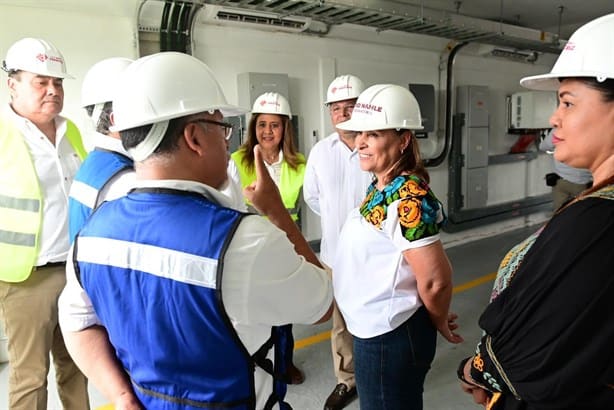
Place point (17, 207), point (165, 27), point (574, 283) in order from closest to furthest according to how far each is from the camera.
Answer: point (574, 283) → point (17, 207) → point (165, 27)

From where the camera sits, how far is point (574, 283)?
803mm

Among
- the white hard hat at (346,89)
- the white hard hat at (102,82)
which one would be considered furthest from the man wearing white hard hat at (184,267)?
the white hard hat at (346,89)

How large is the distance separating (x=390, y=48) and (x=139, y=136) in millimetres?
4661

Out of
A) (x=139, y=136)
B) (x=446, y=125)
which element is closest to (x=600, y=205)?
(x=139, y=136)

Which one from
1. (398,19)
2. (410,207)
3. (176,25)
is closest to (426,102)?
(398,19)

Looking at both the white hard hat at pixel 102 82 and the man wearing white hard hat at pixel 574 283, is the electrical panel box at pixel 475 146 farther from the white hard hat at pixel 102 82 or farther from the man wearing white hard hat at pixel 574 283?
the man wearing white hard hat at pixel 574 283

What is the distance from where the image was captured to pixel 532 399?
91cm

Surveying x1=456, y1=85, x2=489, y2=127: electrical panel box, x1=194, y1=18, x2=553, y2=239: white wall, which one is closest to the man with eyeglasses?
x1=194, y1=18, x2=553, y2=239: white wall

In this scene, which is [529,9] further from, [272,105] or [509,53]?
[272,105]

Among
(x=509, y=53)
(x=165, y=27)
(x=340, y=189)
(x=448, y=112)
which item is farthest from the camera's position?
(x=509, y=53)

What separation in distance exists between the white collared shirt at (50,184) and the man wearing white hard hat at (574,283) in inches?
77.5

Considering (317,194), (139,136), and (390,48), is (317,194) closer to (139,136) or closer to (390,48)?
(139,136)

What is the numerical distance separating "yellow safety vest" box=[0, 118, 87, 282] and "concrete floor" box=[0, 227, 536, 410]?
1.11 meters

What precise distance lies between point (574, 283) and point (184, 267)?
29.7 inches
